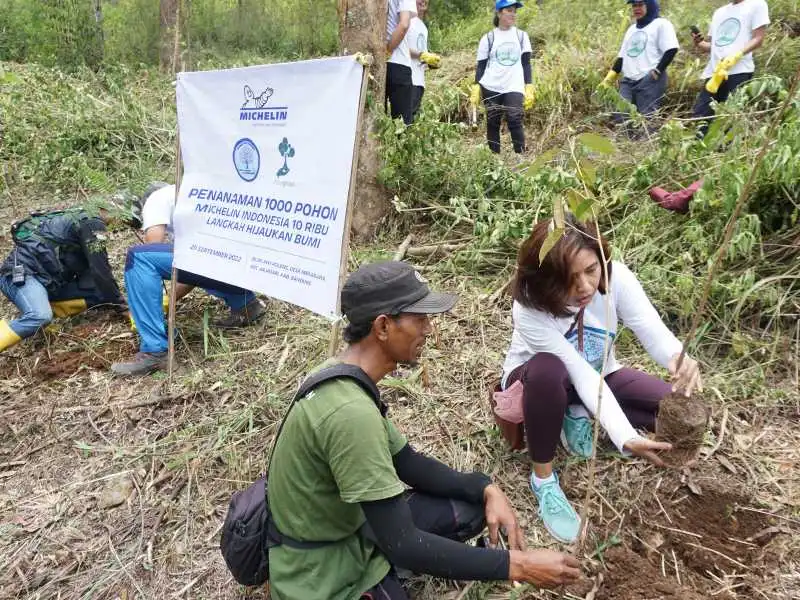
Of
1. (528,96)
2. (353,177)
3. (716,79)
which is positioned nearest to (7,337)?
(353,177)

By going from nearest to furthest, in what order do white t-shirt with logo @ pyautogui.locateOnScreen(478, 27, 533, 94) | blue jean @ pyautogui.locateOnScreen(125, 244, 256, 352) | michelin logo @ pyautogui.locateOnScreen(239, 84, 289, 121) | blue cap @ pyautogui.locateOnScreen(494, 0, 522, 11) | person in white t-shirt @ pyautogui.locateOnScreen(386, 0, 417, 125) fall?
michelin logo @ pyautogui.locateOnScreen(239, 84, 289, 121) < blue jean @ pyautogui.locateOnScreen(125, 244, 256, 352) < person in white t-shirt @ pyautogui.locateOnScreen(386, 0, 417, 125) < blue cap @ pyautogui.locateOnScreen(494, 0, 522, 11) < white t-shirt with logo @ pyautogui.locateOnScreen(478, 27, 533, 94)

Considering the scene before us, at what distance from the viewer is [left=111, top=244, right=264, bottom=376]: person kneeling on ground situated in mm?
3088

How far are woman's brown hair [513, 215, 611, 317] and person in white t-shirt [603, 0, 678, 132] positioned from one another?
3403 mm

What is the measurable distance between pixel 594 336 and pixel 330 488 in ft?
3.90

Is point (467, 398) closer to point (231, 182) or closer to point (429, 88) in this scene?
point (231, 182)

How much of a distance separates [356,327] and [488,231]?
2.31 m

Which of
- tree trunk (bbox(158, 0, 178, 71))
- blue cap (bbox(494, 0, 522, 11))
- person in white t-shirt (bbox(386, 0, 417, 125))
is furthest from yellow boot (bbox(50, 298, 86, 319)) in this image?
tree trunk (bbox(158, 0, 178, 71))

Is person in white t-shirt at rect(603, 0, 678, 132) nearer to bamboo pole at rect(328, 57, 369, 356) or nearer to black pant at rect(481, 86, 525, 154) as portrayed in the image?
black pant at rect(481, 86, 525, 154)

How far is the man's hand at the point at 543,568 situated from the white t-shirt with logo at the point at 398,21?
386 centimetres

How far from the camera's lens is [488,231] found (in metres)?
3.61

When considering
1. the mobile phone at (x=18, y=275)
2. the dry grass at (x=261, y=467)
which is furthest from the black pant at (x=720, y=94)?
the mobile phone at (x=18, y=275)

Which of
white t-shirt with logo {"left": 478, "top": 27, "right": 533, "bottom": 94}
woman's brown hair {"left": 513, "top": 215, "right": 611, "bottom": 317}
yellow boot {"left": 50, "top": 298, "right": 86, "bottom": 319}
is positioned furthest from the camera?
white t-shirt with logo {"left": 478, "top": 27, "right": 533, "bottom": 94}

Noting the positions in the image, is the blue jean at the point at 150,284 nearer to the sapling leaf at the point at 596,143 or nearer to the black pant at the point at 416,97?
the sapling leaf at the point at 596,143

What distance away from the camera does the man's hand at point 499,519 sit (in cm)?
160
